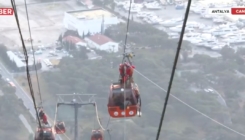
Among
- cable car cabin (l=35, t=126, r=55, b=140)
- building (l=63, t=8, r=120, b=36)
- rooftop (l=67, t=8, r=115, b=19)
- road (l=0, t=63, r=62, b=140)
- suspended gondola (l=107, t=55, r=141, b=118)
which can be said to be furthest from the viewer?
rooftop (l=67, t=8, r=115, b=19)

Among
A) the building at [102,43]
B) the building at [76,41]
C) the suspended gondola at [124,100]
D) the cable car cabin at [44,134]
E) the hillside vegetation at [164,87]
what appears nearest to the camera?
the suspended gondola at [124,100]

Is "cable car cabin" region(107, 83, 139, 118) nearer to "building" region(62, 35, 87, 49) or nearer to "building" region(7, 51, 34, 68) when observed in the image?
"building" region(7, 51, 34, 68)

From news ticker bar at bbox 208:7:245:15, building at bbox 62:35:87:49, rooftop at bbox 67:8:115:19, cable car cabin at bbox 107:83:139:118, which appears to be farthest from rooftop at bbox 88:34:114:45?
cable car cabin at bbox 107:83:139:118

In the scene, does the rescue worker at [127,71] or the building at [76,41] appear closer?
the rescue worker at [127,71]

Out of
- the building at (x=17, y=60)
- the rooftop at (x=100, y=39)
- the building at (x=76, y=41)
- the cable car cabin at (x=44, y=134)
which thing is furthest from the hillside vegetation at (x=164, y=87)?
the cable car cabin at (x=44, y=134)

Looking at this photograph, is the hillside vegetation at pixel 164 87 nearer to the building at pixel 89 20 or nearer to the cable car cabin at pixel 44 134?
the building at pixel 89 20

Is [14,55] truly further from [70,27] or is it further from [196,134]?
[196,134]
